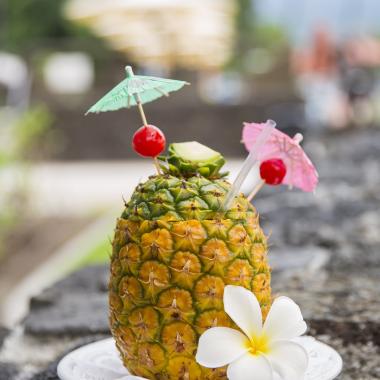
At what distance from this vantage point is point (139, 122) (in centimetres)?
1245

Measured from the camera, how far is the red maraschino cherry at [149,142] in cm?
127

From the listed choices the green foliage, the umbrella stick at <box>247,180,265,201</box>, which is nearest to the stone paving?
the umbrella stick at <box>247,180,265,201</box>

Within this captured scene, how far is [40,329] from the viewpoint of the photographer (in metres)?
1.76

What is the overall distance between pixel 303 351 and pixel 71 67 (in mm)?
22702

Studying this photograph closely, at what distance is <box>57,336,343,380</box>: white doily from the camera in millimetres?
1178

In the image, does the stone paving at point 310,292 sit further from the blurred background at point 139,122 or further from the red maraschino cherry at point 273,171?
the red maraschino cherry at point 273,171

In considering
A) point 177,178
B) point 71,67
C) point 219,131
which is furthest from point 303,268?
point 71,67

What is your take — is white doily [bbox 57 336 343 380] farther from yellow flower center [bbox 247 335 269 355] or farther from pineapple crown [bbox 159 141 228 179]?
pineapple crown [bbox 159 141 228 179]

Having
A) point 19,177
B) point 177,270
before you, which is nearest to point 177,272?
point 177,270

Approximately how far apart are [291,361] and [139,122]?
11.5 metres

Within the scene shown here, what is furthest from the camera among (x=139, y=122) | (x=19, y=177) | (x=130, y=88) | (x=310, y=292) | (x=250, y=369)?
(x=139, y=122)

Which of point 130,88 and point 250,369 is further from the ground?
point 130,88

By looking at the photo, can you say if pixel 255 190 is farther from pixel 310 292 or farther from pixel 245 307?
pixel 310 292

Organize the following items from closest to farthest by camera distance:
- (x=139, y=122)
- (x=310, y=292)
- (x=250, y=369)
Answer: (x=250, y=369), (x=310, y=292), (x=139, y=122)
